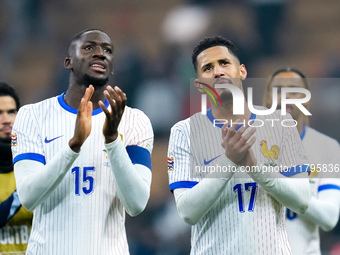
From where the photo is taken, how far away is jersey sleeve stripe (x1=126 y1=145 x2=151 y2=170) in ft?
10.5

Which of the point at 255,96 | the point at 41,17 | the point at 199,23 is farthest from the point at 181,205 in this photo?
the point at 41,17

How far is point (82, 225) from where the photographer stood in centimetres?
310

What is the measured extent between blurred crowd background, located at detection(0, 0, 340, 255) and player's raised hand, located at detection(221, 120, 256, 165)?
12.1ft

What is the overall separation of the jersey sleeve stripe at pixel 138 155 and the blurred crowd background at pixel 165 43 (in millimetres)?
3313

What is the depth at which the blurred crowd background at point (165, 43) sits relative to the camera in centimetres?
694

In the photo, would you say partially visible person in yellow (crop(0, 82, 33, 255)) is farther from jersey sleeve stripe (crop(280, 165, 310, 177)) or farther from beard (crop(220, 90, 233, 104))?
jersey sleeve stripe (crop(280, 165, 310, 177))

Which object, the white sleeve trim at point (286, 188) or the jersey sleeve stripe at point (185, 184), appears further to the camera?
the jersey sleeve stripe at point (185, 184)

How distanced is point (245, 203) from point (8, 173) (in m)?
1.81

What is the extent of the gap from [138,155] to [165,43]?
4.56m

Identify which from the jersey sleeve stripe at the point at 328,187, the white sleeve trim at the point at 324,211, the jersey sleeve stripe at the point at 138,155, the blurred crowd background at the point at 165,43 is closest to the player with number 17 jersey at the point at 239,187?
the jersey sleeve stripe at the point at 138,155

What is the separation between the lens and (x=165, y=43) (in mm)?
7609

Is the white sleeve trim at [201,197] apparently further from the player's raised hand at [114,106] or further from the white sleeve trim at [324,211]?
the white sleeve trim at [324,211]

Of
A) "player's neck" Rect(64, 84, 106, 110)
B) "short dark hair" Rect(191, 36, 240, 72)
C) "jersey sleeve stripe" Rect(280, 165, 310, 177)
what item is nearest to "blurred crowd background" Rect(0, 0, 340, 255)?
"short dark hair" Rect(191, 36, 240, 72)

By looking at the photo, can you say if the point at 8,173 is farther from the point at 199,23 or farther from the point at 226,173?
the point at 199,23
